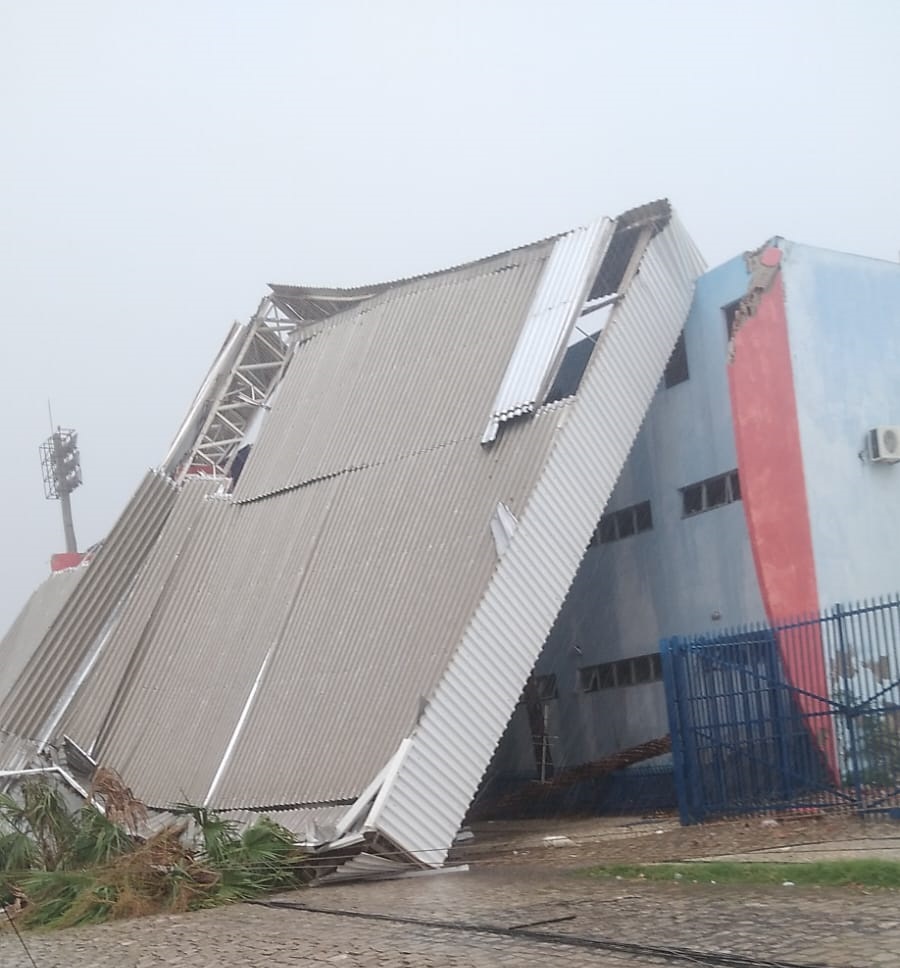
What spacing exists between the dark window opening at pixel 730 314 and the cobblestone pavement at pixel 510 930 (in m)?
9.66

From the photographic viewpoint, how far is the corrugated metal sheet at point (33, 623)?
20.4m

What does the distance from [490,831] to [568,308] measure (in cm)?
833

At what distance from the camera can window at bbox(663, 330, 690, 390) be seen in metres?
19.6

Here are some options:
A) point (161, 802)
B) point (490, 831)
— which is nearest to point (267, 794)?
point (161, 802)

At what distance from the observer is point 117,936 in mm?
10344

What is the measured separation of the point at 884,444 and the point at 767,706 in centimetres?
554

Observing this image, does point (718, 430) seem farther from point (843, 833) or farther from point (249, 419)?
point (249, 419)

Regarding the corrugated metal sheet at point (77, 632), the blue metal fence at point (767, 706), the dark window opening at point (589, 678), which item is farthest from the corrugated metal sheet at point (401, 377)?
the dark window opening at point (589, 678)

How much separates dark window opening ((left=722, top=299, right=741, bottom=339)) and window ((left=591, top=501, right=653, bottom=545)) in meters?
3.56

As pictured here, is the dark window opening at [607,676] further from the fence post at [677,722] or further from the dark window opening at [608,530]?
the fence post at [677,722]

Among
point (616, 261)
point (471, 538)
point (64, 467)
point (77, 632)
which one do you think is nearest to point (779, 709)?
point (471, 538)

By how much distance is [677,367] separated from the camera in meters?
19.9

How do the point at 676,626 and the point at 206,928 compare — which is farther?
the point at 676,626

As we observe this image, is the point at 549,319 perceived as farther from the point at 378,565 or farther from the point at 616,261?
the point at 378,565
